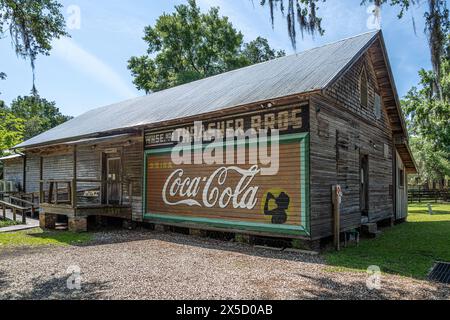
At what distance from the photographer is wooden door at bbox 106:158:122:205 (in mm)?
13791

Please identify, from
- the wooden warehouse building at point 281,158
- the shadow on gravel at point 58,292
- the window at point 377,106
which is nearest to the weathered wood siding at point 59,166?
the wooden warehouse building at point 281,158

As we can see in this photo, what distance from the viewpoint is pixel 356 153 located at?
11109 mm

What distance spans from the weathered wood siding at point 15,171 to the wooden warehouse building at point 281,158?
7.53 m

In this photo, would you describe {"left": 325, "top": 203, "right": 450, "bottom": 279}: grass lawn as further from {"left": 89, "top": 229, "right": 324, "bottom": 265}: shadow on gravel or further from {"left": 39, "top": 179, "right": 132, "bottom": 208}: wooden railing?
{"left": 39, "top": 179, "right": 132, "bottom": 208}: wooden railing

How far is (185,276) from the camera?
5.90 metres

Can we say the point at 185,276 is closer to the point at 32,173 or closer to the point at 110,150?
the point at 110,150

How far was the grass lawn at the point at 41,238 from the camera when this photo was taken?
30.6 feet

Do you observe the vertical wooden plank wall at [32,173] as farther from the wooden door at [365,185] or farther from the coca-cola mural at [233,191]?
the wooden door at [365,185]

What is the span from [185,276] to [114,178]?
8.96 meters

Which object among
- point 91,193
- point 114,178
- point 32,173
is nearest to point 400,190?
point 114,178

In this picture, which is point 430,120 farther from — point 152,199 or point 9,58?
point 9,58

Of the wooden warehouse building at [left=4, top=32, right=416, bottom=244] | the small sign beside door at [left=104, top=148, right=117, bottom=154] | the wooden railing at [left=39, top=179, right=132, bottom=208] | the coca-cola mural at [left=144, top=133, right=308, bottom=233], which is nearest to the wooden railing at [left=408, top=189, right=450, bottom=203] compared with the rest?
the wooden warehouse building at [left=4, top=32, right=416, bottom=244]

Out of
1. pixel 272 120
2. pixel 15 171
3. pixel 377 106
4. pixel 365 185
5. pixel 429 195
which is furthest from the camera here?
pixel 429 195
